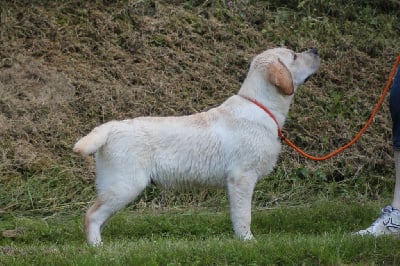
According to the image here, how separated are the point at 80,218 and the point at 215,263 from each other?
290 cm

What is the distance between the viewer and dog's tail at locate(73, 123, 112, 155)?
6.25 metres

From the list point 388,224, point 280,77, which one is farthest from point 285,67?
point 388,224

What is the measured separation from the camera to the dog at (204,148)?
643cm

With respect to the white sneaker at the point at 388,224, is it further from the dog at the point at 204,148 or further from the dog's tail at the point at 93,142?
the dog's tail at the point at 93,142

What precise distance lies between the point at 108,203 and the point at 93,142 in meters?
0.51

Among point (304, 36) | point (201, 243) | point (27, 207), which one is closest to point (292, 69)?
point (201, 243)

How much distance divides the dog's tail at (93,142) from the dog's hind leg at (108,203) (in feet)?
0.99

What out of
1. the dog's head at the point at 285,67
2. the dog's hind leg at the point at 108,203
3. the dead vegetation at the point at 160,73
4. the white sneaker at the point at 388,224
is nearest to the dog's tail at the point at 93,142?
the dog's hind leg at the point at 108,203

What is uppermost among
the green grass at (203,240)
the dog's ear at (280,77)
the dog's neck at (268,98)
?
the dog's ear at (280,77)

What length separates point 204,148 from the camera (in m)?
6.63

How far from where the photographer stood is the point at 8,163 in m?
8.91

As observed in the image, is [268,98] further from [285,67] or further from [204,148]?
[204,148]

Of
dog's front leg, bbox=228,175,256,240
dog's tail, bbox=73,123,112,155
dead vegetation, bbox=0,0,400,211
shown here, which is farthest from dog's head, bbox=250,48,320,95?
dead vegetation, bbox=0,0,400,211

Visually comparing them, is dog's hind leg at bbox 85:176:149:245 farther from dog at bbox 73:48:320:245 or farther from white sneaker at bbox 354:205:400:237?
white sneaker at bbox 354:205:400:237
